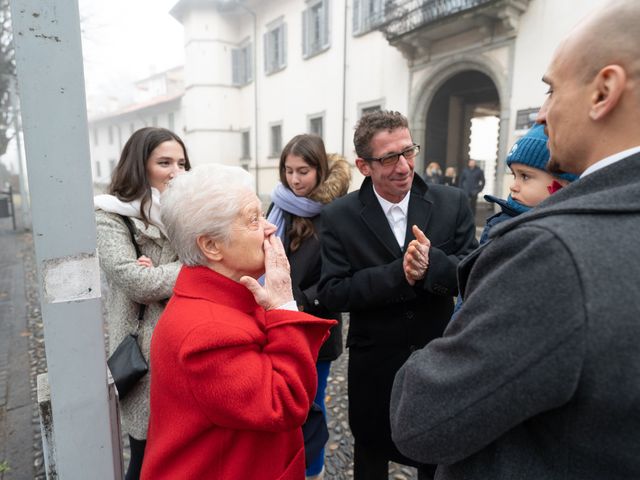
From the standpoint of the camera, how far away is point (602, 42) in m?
0.76

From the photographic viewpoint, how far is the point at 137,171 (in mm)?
2117

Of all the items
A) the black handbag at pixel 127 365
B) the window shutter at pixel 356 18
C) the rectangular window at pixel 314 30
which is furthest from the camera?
the rectangular window at pixel 314 30

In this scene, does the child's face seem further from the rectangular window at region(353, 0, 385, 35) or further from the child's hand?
the rectangular window at region(353, 0, 385, 35)

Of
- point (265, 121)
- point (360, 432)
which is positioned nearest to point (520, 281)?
point (360, 432)

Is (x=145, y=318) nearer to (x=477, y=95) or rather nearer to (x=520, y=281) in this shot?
(x=520, y=281)

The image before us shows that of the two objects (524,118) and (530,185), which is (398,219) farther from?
(524,118)

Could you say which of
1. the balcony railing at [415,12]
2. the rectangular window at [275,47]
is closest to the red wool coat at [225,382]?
the balcony railing at [415,12]

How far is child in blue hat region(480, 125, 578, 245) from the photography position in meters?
1.64

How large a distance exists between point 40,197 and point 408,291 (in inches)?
55.9

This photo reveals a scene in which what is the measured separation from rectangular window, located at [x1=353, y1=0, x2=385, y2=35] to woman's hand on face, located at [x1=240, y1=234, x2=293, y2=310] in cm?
1374

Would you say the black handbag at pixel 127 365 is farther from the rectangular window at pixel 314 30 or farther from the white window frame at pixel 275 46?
the white window frame at pixel 275 46

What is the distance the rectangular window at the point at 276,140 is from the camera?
66.2 ft

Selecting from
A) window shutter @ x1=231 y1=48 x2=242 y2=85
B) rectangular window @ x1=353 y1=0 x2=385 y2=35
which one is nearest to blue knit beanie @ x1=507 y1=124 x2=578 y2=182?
rectangular window @ x1=353 y1=0 x2=385 y2=35

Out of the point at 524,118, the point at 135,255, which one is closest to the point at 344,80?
the point at 524,118
